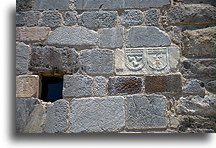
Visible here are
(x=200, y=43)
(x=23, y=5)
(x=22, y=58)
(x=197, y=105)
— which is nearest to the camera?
(x=197, y=105)

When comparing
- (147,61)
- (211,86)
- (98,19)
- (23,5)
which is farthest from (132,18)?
(23,5)

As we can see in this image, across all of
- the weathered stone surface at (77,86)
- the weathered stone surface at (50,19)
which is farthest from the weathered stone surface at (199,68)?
the weathered stone surface at (50,19)

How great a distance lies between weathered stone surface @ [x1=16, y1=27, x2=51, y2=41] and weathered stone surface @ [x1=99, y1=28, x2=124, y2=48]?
0.50 metres

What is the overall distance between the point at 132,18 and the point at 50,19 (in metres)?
0.75

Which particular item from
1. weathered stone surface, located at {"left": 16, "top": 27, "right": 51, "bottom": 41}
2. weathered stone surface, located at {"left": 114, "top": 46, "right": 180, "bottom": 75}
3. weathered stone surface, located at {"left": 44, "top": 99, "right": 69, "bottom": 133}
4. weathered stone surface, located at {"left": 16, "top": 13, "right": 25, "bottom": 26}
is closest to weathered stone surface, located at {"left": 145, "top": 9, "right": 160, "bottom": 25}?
weathered stone surface, located at {"left": 114, "top": 46, "right": 180, "bottom": 75}

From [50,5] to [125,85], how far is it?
103 centimetres

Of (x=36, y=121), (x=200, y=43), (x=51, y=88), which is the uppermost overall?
(x=200, y=43)

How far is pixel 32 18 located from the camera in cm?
281

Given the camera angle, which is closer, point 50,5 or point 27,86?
point 27,86

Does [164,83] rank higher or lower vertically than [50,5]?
lower

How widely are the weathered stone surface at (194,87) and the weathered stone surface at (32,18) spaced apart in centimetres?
146

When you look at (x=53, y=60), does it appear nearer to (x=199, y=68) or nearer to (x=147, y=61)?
(x=147, y=61)

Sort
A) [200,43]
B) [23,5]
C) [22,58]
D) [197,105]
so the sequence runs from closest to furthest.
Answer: [197,105] < [200,43] < [22,58] < [23,5]
